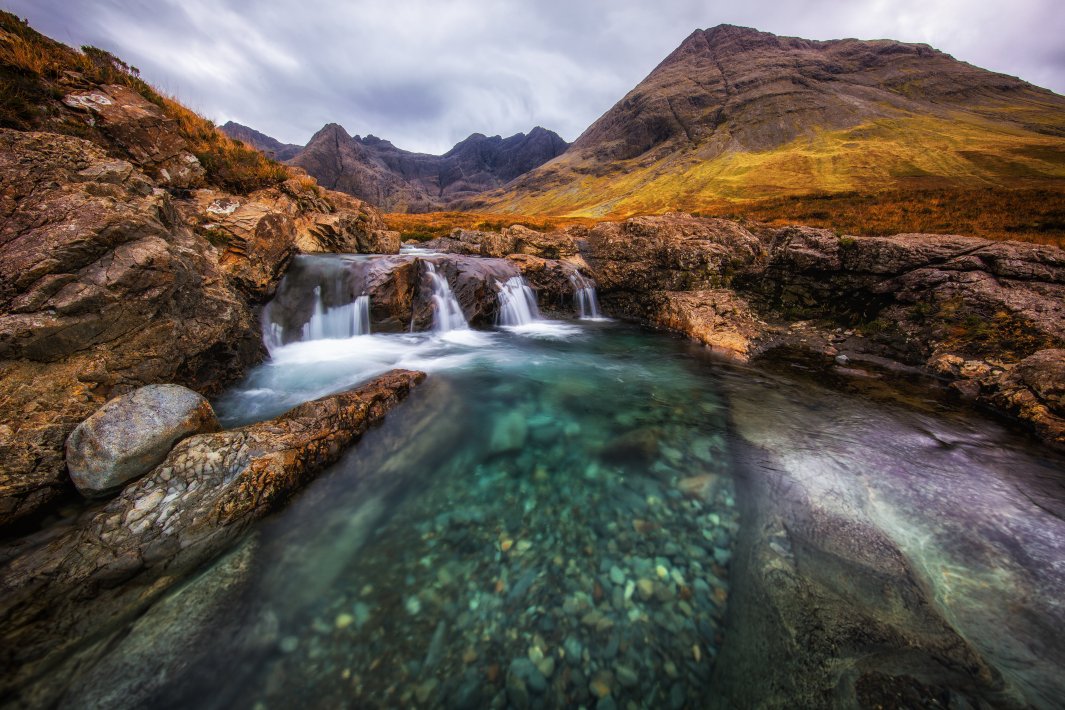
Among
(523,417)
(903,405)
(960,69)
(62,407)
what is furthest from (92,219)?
(960,69)

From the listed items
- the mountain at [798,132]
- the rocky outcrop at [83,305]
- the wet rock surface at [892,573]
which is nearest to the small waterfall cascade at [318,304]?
the rocky outcrop at [83,305]

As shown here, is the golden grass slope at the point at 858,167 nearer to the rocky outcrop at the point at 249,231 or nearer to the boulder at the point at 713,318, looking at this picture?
the boulder at the point at 713,318

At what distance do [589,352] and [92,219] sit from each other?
10169 millimetres

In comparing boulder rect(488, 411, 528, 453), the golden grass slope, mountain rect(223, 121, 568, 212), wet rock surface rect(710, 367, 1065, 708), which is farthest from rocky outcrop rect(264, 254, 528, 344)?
mountain rect(223, 121, 568, 212)

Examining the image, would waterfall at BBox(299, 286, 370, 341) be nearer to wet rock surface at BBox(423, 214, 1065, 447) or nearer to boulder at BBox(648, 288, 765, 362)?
wet rock surface at BBox(423, 214, 1065, 447)

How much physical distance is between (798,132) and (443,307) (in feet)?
345

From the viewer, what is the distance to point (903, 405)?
7.41 metres

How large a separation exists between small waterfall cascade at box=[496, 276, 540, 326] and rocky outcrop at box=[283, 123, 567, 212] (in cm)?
10094

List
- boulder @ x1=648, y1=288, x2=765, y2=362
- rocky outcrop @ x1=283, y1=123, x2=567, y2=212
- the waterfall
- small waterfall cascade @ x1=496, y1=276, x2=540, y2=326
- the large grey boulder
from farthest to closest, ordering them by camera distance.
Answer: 1. rocky outcrop @ x1=283, y1=123, x2=567, y2=212
2. small waterfall cascade @ x1=496, y1=276, x2=540, y2=326
3. boulder @ x1=648, y1=288, x2=765, y2=362
4. the waterfall
5. the large grey boulder

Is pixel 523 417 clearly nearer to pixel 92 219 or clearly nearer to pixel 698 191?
pixel 92 219

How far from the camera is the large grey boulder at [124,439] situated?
151 inches

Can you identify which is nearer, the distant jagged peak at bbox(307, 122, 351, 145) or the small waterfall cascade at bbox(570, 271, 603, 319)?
the small waterfall cascade at bbox(570, 271, 603, 319)

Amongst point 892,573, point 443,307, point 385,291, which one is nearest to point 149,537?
point 892,573

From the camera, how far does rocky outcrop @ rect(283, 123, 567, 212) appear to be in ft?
345
